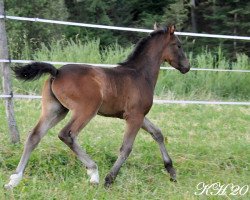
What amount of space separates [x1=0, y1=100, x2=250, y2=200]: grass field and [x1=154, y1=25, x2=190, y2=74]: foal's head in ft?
3.71

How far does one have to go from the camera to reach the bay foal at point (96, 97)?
16.0 feet

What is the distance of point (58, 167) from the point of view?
5.36 metres

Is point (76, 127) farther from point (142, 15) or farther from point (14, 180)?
point (142, 15)

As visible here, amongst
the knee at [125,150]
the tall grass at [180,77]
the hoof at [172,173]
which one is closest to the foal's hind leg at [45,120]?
the knee at [125,150]

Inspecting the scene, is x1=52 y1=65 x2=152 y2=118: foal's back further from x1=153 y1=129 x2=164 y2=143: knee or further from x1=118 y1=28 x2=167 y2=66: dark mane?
x1=153 y1=129 x2=164 y2=143: knee

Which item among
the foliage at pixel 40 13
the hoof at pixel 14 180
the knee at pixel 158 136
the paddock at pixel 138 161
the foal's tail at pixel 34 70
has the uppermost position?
the foal's tail at pixel 34 70

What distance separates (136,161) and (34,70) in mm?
1710

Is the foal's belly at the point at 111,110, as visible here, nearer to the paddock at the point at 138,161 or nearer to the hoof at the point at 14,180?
the paddock at the point at 138,161

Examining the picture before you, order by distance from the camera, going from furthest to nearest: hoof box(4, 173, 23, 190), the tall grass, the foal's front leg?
the tall grass
the foal's front leg
hoof box(4, 173, 23, 190)

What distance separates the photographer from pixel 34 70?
193 inches

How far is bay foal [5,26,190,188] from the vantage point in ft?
16.0

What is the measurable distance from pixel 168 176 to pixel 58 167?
47.4 inches

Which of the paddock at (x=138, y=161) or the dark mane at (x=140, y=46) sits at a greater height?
the dark mane at (x=140, y=46)

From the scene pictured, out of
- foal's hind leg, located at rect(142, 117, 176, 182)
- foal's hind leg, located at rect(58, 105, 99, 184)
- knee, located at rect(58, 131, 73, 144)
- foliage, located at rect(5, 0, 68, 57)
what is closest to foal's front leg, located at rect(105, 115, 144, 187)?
foal's hind leg, located at rect(58, 105, 99, 184)
